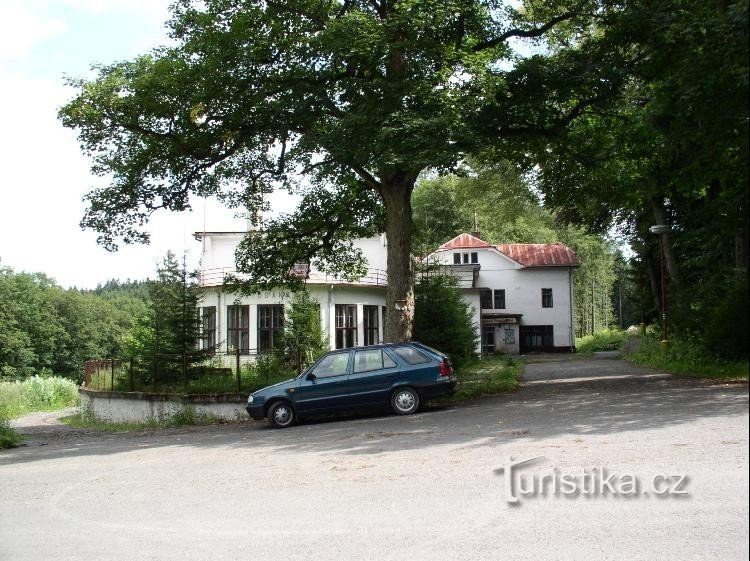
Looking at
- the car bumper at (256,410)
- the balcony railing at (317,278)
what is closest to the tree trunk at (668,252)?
the balcony railing at (317,278)

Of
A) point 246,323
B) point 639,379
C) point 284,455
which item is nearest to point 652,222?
point 639,379

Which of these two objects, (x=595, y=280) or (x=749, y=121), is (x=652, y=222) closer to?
(x=749, y=121)

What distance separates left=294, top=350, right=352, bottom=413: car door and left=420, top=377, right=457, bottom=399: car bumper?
1.75 m

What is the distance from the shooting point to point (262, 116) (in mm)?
17938

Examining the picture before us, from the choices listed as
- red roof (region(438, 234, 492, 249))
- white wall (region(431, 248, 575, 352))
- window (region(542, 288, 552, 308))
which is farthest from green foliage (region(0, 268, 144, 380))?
window (region(542, 288, 552, 308))

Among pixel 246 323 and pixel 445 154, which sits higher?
pixel 445 154

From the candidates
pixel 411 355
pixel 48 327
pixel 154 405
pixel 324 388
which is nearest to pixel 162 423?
pixel 154 405

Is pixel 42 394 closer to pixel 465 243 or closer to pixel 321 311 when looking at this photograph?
pixel 321 311

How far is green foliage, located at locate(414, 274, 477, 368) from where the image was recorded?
24.5 m

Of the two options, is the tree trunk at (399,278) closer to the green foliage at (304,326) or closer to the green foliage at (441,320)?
the green foliage at (441,320)

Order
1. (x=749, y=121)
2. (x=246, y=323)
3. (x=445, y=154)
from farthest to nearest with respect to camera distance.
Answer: (x=246, y=323) < (x=445, y=154) < (x=749, y=121)

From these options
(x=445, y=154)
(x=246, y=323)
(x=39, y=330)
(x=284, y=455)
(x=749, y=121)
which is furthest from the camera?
(x=39, y=330)

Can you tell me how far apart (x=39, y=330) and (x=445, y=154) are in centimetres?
7889

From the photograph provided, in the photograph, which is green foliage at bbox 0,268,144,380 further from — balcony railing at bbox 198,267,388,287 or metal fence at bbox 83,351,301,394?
metal fence at bbox 83,351,301,394
